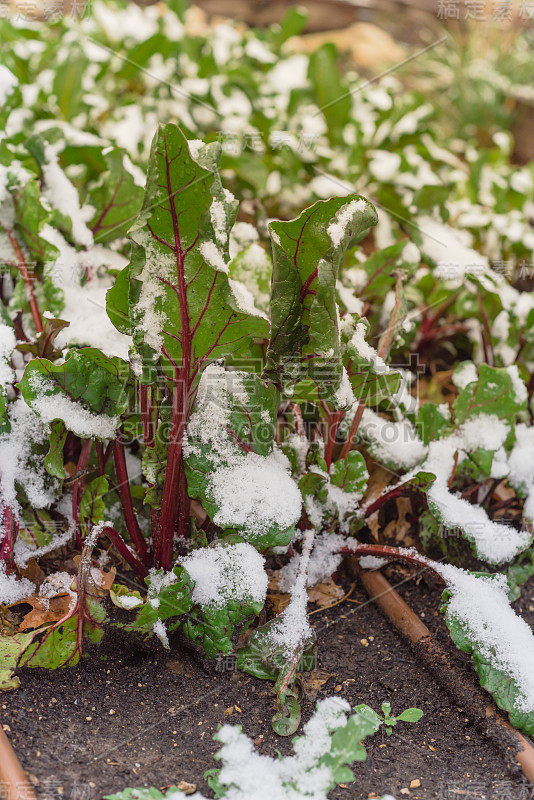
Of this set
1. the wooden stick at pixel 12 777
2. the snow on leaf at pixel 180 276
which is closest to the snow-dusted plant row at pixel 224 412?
the snow on leaf at pixel 180 276

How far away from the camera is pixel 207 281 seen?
97cm

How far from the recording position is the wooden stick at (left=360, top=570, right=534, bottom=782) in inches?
40.8

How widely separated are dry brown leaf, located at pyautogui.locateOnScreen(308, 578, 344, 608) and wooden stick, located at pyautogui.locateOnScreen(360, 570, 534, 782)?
0.23 feet

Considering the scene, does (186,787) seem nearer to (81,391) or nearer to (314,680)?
(314,680)

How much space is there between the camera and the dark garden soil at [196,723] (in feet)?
3.05

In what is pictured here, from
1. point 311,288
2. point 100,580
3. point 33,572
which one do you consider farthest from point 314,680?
point 311,288

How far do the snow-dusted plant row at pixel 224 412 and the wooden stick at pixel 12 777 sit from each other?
15cm

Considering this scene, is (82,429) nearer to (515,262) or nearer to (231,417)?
(231,417)

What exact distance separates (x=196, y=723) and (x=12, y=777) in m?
0.27

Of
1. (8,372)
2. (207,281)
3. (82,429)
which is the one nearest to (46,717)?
(82,429)

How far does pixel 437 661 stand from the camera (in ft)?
3.87

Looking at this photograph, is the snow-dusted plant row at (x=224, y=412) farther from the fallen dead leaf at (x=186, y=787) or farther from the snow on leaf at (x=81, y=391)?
the fallen dead leaf at (x=186, y=787)

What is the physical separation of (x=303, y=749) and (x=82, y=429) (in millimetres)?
580

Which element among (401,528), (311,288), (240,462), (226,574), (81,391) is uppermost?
(311,288)
